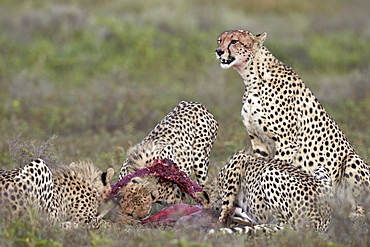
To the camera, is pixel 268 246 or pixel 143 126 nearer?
pixel 268 246

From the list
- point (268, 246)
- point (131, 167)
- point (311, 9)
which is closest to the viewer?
point (268, 246)

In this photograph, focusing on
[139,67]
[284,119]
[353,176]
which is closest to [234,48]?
[284,119]

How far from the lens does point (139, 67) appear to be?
47.8 feet

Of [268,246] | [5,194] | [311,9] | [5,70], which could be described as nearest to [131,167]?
[5,194]

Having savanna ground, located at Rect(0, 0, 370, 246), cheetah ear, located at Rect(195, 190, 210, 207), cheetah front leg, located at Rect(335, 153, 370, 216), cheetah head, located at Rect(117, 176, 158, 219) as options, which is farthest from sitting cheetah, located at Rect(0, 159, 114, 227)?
cheetah front leg, located at Rect(335, 153, 370, 216)

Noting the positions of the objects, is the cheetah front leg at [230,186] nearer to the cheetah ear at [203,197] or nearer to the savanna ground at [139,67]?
the cheetah ear at [203,197]

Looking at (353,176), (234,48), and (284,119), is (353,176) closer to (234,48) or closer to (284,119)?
(284,119)

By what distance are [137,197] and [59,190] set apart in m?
0.80

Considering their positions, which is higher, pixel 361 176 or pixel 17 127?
pixel 361 176

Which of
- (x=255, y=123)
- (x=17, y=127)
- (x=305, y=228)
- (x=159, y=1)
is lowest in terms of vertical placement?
(x=17, y=127)

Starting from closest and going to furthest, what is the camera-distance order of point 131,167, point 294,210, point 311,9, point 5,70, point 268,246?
point 268,246 < point 294,210 < point 131,167 < point 5,70 < point 311,9

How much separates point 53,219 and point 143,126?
225 inches

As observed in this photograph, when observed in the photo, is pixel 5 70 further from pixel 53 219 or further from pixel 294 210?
pixel 294 210

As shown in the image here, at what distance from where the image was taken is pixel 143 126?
11016 mm
